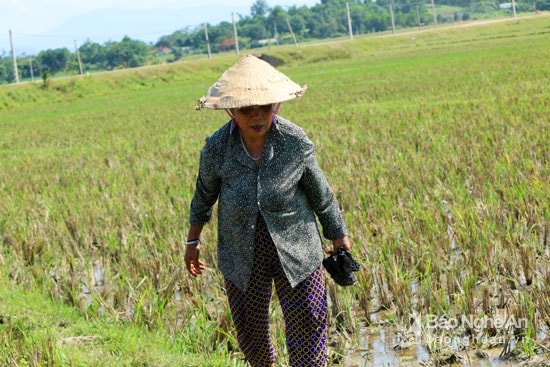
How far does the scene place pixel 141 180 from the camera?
8.36 m

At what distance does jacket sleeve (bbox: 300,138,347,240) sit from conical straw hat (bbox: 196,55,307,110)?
0.21 metres

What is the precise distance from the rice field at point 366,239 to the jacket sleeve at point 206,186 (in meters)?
0.64

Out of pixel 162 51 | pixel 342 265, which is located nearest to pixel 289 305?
pixel 342 265

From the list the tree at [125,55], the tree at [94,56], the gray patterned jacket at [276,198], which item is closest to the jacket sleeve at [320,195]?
the gray patterned jacket at [276,198]

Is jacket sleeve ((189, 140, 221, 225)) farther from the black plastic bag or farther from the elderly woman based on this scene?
the black plastic bag

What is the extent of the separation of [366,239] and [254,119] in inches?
88.6

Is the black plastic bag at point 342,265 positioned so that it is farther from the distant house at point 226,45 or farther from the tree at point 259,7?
the tree at point 259,7

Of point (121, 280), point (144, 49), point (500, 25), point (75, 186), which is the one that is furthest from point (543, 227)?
point (144, 49)

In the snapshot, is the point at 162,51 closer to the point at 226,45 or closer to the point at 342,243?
the point at 226,45

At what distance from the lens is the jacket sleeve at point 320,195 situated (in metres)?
2.79

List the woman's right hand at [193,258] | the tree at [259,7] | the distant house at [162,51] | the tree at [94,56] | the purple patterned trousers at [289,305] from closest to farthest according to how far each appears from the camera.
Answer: the purple patterned trousers at [289,305], the woman's right hand at [193,258], the tree at [94,56], the distant house at [162,51], the tree at [259,7]

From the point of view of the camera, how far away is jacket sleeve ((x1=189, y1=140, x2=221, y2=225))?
112 inches

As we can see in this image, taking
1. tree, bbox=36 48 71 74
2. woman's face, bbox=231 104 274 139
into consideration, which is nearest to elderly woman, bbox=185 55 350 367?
woman's face, bbox=231 104 274 139

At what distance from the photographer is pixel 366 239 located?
4.81 m
